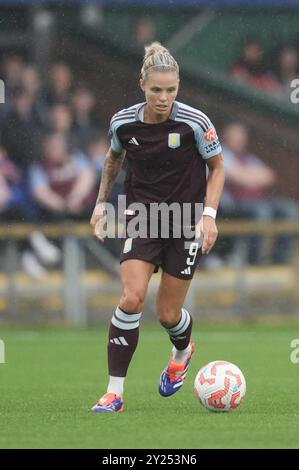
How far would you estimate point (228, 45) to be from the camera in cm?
1716

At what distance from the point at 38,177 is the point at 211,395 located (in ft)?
25.7

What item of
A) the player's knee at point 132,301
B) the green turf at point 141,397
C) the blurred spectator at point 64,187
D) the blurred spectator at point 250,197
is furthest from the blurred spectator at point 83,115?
Answer: the player's knee at point 132,301

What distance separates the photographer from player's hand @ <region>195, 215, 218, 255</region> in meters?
7.12

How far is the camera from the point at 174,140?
7406 mm

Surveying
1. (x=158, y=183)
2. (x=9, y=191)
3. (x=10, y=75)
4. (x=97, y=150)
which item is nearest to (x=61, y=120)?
(x=97, y=150)

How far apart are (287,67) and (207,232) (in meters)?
9.99

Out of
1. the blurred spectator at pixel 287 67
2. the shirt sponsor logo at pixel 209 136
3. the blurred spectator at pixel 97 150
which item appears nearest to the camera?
the shirt sponsor logo at pixel 209 136

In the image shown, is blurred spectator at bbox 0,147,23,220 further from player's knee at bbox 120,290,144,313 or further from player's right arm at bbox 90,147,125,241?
player's knee at bbox 120,290,144,313

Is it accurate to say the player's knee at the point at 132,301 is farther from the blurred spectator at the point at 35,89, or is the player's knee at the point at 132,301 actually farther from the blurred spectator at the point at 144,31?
the blurred spectator at the point at 144,31

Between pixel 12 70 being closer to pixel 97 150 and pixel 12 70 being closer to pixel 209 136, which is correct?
pixel 97 150

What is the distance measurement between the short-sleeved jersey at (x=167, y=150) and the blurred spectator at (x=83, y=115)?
7.64 m

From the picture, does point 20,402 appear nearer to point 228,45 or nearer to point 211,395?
point 211,395

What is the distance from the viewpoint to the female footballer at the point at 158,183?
7.17 metres
